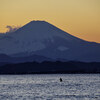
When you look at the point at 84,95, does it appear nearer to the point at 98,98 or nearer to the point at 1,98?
the point at 98,98

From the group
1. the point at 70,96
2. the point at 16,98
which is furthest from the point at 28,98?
the point at 70,96

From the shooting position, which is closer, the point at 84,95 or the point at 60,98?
the point at 60,98

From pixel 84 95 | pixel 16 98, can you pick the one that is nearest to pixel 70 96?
pixel 84 95

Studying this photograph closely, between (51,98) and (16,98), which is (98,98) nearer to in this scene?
(51,98)

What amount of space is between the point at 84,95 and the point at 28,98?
9.61 m

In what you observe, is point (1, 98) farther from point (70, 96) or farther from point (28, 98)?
point (70, 96)

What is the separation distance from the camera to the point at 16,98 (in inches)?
2852

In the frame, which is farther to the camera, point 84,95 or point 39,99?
point 84,95

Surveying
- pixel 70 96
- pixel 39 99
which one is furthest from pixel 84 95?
pixel 39 99

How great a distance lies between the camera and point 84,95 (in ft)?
252

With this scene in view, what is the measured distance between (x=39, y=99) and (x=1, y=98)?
6.09 m

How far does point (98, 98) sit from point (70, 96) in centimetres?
614

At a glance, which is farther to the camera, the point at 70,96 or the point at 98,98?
the point at 70,96

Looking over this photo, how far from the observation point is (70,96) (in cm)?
7500
